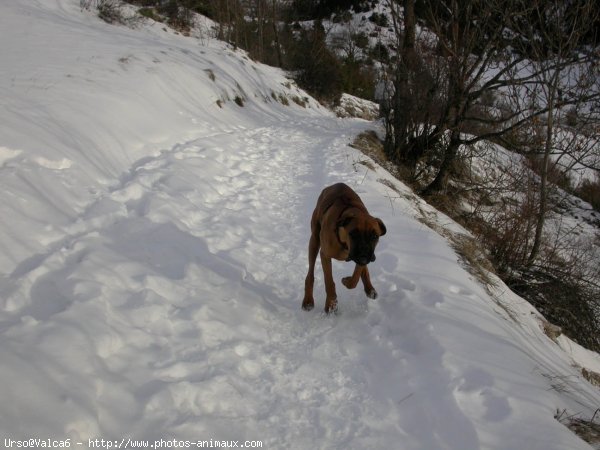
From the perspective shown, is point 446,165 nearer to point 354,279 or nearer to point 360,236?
point 354,279

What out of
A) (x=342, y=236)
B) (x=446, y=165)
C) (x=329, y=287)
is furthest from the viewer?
(x=446, y=165)

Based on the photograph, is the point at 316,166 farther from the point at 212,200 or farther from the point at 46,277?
the point at 46,277

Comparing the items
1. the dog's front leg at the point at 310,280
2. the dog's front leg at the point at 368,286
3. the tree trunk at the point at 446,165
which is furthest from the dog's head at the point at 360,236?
the tree trunk at the point at 446,165

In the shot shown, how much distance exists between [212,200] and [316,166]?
112 inches

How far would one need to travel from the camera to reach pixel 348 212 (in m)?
2.86

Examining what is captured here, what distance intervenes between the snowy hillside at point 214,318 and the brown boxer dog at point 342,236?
0.26m

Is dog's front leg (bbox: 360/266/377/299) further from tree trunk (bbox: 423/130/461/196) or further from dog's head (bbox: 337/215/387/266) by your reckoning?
A: tree trunk (bbox: 423/130/461/196)

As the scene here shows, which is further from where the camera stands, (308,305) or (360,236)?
(308,305)

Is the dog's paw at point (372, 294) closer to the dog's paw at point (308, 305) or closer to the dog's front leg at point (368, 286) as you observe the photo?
the dog's front leg at point (368, 286)

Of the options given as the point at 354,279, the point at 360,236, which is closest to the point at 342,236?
the point at 360,236

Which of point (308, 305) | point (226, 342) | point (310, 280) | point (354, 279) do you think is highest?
point (354, 279)

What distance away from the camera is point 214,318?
302cm

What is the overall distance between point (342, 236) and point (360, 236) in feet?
0.62

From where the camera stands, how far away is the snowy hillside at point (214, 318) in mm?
2137
